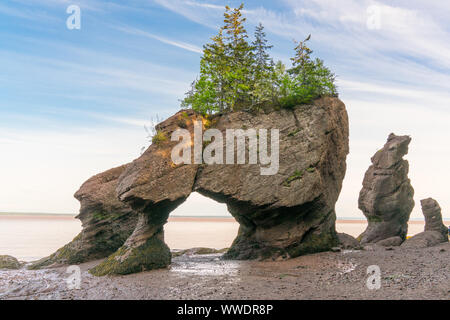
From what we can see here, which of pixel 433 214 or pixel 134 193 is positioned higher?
pixel 134 193

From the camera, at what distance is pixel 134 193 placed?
63.4 ft

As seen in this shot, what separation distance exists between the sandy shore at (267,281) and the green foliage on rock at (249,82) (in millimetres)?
10007

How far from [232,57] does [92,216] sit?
15353 millimetres

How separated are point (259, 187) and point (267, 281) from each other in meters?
6.77

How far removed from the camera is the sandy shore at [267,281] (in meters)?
13.9

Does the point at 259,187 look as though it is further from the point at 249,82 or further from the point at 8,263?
the point at 8,263

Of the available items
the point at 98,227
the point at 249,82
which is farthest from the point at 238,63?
the point at 98,227

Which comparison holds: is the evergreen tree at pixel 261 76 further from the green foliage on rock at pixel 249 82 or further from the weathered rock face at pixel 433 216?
the weathered rock face at pixel 433 216

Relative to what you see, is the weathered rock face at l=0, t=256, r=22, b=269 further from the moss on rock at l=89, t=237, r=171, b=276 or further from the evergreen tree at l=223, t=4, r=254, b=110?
the evergreen tree at l=223, t=4, r=254, b=110
